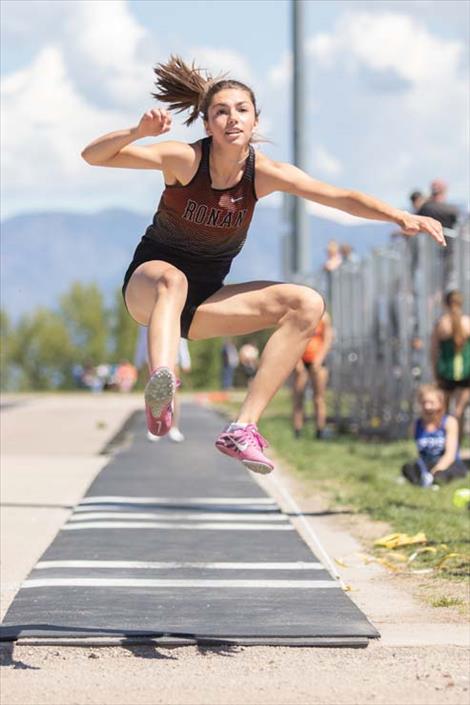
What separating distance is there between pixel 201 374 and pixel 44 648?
49.3 m

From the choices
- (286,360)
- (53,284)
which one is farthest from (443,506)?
(286,360)

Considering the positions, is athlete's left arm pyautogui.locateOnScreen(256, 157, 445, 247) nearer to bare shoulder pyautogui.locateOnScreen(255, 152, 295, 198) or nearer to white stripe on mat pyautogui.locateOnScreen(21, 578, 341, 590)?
bare shoulder pyautogui.locateOnScreen(255, 152, 295, 198)

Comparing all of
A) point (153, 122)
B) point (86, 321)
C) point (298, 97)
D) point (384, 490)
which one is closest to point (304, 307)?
point (153, 122)

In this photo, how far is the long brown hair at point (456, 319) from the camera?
12.9m

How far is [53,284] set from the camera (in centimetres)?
989

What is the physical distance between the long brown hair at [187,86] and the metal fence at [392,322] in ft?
29.6

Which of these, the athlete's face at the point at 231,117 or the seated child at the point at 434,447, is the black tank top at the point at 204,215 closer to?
the athlete's face at the point at 231,117

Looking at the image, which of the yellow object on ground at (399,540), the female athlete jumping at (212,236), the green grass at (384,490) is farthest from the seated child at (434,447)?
the female athlete jumping at (212,236)

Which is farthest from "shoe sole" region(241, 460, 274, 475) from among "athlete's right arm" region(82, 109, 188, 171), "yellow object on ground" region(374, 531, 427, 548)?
"yellow object on ground" region(374, 531, 427, 548)

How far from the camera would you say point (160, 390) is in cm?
581

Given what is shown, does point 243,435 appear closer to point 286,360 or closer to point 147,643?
point 286,360

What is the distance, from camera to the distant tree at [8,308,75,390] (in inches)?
2731

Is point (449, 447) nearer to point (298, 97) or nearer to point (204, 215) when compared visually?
→ point (204, 215)

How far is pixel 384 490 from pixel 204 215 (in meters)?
5.83
